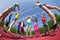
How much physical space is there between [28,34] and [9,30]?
0.53 m

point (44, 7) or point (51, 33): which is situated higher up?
point (44, 7)

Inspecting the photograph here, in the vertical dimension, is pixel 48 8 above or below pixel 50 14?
above

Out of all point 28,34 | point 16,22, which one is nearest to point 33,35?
point 28,34

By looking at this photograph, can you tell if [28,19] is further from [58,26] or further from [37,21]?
[58,26]

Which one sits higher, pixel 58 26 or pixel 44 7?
pixel 44 7

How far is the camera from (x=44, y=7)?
677 cm

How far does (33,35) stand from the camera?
22.0 feet

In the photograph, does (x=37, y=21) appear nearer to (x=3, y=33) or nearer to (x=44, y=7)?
(x=44, y=7)

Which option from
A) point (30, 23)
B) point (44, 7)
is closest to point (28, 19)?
point (30, 23)

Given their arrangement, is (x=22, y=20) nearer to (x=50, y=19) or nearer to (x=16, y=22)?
(x=16, y=22)

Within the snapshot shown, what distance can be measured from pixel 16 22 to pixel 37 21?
572 millimetres

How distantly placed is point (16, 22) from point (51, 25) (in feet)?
3.13

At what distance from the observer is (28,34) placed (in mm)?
6754

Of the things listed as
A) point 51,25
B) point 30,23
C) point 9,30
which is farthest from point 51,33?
point 9,30
